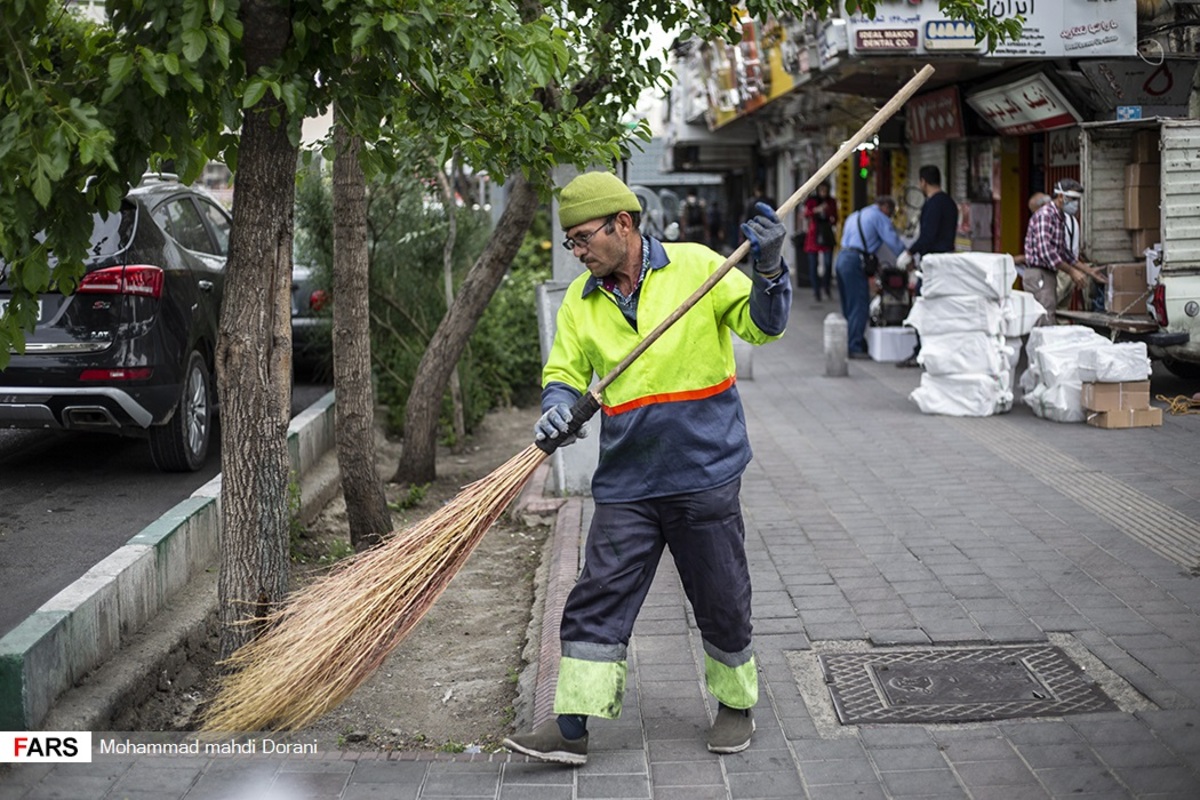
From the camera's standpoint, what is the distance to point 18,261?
4.34m

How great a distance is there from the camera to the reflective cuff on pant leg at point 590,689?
14.4 feet

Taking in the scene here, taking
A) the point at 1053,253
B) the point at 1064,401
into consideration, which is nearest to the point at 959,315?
the point at 1064,401

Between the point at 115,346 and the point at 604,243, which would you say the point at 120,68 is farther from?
the point at 115,346

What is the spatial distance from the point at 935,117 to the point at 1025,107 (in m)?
3.58

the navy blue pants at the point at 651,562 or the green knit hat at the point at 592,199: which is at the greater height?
the green knit hat at the point at 592,199

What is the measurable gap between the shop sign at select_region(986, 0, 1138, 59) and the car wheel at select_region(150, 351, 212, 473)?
8125 millimetres

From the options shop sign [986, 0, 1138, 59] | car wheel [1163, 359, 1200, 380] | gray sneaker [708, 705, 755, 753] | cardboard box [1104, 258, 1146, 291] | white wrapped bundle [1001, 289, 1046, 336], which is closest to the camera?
gray sneaker [708, 705, 755, 753]

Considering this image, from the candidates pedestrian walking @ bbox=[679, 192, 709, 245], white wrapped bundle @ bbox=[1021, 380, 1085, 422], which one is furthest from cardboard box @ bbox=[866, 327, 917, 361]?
pedestrian walking @ bbox=[679, 192, 709, 245]

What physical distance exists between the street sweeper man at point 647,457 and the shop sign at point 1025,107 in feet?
35.8

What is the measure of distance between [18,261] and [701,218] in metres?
40.0

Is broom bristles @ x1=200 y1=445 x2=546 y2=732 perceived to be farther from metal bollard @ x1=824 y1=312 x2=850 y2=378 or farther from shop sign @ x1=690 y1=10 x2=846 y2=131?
metal bollard @ x1=824 y1=312 x2=850 y2=378

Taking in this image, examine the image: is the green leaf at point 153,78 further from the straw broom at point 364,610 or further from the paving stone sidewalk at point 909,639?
the paving stone sidewalk at point 909,639

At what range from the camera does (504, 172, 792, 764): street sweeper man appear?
14.5ft

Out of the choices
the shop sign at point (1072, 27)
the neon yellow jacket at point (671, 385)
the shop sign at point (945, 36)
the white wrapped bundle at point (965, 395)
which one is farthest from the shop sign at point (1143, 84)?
the neon yellow jacket at point (671, 385)
